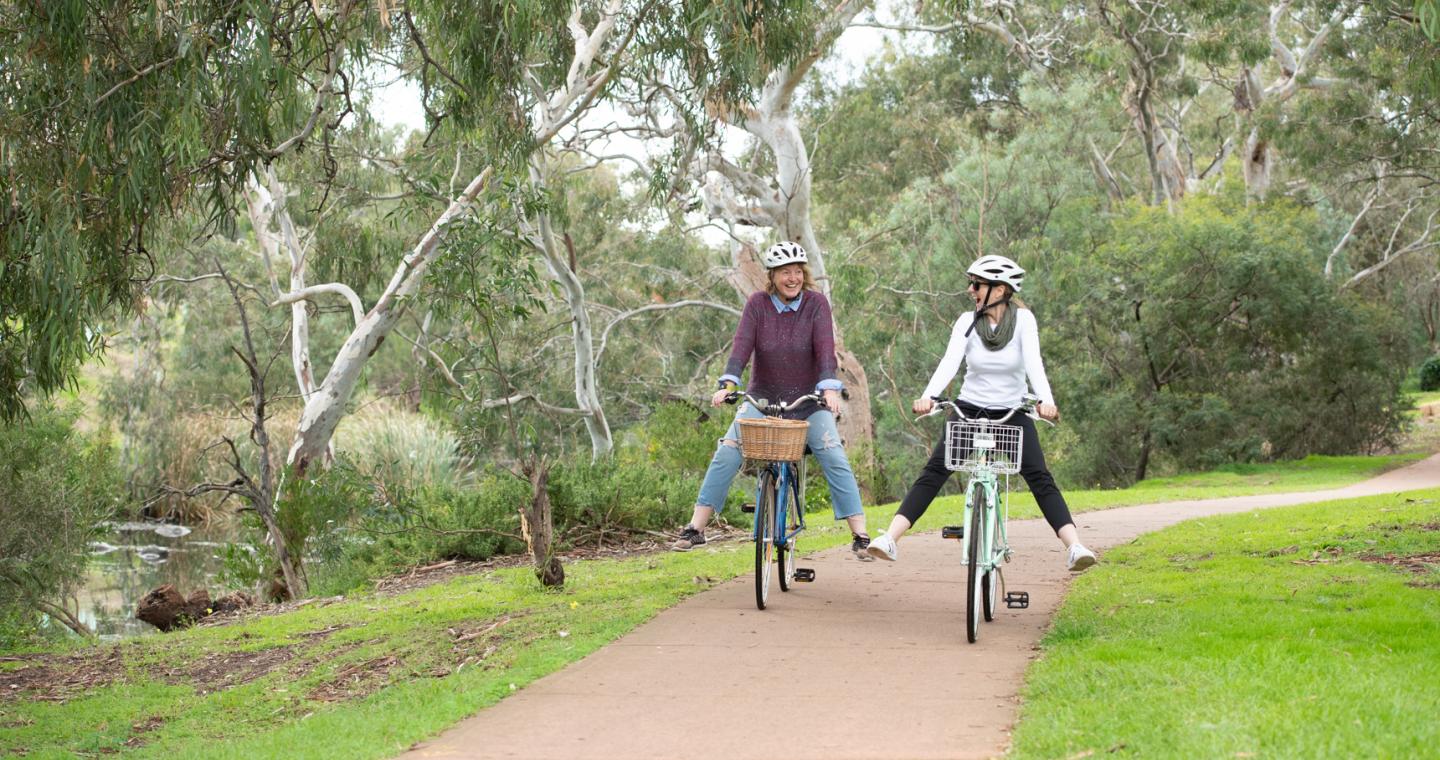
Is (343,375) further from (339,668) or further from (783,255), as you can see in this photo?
(783,255)

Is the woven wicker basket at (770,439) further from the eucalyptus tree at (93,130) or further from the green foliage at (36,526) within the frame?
the green foliage at (36,526)

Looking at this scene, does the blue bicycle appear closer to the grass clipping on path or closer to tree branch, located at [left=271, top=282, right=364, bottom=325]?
the grass clipping on path

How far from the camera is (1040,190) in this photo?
99.7ft

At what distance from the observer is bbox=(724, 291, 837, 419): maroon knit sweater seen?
27.2 feet

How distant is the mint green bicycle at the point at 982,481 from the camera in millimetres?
6879

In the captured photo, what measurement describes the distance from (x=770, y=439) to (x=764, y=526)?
24.3 inches

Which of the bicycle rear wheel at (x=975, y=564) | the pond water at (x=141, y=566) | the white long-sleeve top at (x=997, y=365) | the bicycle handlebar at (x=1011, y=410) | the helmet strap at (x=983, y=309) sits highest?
the helmet strap at (x=983, y=309)

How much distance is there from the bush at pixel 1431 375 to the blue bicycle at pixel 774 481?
42420 millimetres

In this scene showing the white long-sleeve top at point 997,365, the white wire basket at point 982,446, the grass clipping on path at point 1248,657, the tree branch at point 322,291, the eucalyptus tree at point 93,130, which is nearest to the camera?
the grass clipping on path at point 1248,657

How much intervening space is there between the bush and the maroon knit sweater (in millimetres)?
42642

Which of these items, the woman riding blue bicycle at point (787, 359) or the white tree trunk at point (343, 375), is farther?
the white tree trunk at point (343, 375)

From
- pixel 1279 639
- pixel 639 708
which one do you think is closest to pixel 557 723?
pixel 639 708

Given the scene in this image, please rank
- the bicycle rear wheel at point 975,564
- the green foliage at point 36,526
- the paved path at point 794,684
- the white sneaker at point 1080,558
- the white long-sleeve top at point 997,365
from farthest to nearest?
the green foliage at point 36,526
the white long-sleeve top at point 997,365
the white sneaker at point 1080,558
the bicycle rear wheel at point 975,564
the paved path at point 794,684

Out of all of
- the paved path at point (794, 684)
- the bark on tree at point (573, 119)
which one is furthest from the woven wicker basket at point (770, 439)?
the bark on tree at point (573, 119)
